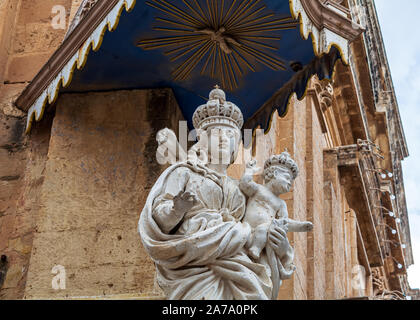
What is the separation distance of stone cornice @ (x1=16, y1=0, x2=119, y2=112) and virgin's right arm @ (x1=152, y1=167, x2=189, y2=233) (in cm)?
179

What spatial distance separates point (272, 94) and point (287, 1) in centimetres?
101

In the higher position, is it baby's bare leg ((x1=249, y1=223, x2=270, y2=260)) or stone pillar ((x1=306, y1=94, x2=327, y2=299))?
stone pillar ((x1=306, y1=94, x2=327, y2=299))

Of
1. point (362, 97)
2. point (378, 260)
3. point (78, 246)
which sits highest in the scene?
point (362, 97)

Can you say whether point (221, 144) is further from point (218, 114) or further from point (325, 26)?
point (325, 26)

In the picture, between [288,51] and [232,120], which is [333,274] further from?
[232,120]

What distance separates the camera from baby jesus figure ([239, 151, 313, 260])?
7.46 meters

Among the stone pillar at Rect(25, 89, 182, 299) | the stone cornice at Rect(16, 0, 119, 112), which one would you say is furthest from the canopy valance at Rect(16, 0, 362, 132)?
the stone pillar at Rect(25, 89, 182, 299)

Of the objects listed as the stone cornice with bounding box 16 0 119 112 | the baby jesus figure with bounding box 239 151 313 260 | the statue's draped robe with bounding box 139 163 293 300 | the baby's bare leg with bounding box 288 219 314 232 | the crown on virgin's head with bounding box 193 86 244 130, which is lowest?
the statue's draped robe with bounding box 139 163 293 300

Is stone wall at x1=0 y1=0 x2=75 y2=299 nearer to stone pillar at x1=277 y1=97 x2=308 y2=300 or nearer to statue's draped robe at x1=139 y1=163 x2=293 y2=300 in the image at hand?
statue's draped robe at x1=139 y1=163 x2=293 y2=300

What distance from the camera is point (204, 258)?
276 inches

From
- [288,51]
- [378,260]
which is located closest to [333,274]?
[378,260]

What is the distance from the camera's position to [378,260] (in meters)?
17.7

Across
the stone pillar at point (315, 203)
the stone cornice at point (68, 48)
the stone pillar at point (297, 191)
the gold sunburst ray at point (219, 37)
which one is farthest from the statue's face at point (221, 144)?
the stone pillar at point (315, 203)

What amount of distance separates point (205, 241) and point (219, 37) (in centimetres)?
252
